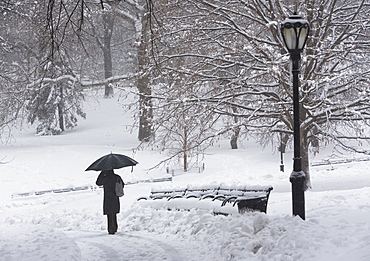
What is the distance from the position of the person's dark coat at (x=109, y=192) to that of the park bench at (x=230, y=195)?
2085mm

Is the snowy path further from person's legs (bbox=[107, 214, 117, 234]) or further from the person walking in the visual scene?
the person walking

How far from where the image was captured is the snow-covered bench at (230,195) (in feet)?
36.2

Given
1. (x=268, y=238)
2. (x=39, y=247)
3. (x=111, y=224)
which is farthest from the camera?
(x=111, y=224)

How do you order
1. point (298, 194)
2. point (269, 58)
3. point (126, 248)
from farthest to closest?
point (269, 58) → point (126, 248) → point (298, 194)

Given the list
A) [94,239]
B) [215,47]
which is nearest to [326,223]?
[94,239]

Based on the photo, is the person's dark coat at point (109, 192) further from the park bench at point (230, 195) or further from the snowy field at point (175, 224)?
the park bench at point (230, 195)

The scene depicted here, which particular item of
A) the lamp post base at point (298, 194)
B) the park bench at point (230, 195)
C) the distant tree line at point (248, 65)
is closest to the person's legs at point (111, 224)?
the park bench at point (230, 195)

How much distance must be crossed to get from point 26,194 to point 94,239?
12.3 metres

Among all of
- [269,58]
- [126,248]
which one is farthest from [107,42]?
[126,248]

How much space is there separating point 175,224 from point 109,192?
188cm

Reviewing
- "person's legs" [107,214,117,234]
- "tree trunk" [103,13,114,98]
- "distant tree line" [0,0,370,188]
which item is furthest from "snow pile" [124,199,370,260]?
"tree trunk" [103,13,114,98]

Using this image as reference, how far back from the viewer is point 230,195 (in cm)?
1270

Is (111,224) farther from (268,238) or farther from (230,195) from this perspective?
(268,238)

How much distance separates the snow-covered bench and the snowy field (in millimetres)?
549
